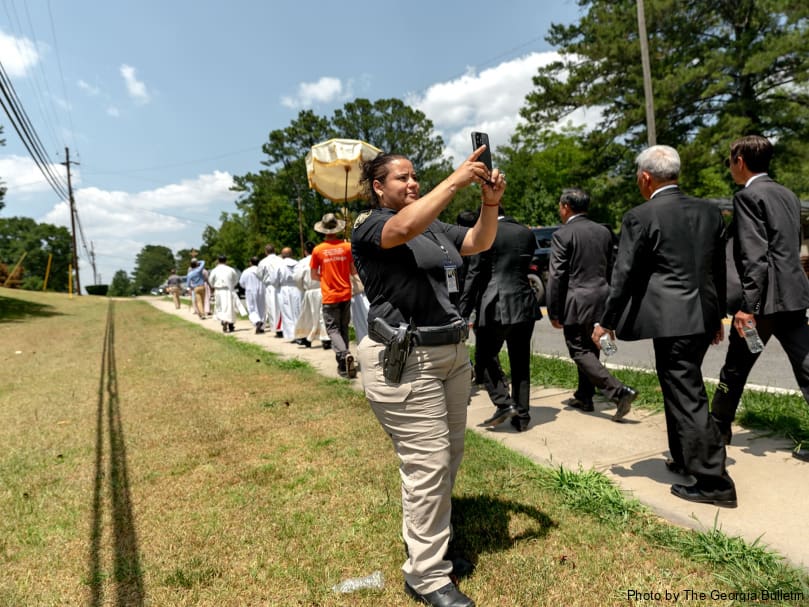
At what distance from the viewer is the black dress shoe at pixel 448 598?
2.25 meters

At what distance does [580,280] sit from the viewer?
15.6 ft

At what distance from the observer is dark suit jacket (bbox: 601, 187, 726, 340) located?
10.1 feet

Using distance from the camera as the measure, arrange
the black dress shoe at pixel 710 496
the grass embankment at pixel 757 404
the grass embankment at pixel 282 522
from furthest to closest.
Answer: the grass embankment at pixel 757 404, the black dress shoe at pixel 710 496, the grass embankment at pixel 282 522

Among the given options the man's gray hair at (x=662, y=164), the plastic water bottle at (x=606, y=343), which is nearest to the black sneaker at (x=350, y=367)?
the plastic water bottle at (x=606, y=343)

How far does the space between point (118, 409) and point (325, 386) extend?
2164 mm

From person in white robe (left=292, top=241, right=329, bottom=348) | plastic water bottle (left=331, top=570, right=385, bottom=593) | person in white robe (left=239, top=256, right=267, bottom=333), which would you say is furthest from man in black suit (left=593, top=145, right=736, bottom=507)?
person in white robe (left=239, top=256, right=267, bottom=333)

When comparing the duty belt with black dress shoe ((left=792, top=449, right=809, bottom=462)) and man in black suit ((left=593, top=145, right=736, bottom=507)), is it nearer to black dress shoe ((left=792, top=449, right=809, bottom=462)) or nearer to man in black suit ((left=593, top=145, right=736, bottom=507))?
man in black suit ((left=593, top=145, right=736, bottom=507))

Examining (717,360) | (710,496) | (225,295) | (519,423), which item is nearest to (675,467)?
(710,496)

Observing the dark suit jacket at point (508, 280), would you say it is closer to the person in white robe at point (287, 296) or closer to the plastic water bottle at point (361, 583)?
the plastic water bottle at point (361, 583)

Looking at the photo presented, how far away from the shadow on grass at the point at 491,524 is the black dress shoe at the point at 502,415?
130 cm

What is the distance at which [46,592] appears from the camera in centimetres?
256

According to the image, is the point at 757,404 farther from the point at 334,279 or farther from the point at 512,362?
the point at 334,279

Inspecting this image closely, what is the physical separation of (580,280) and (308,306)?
6057 mm

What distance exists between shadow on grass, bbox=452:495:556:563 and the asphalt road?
355cm
